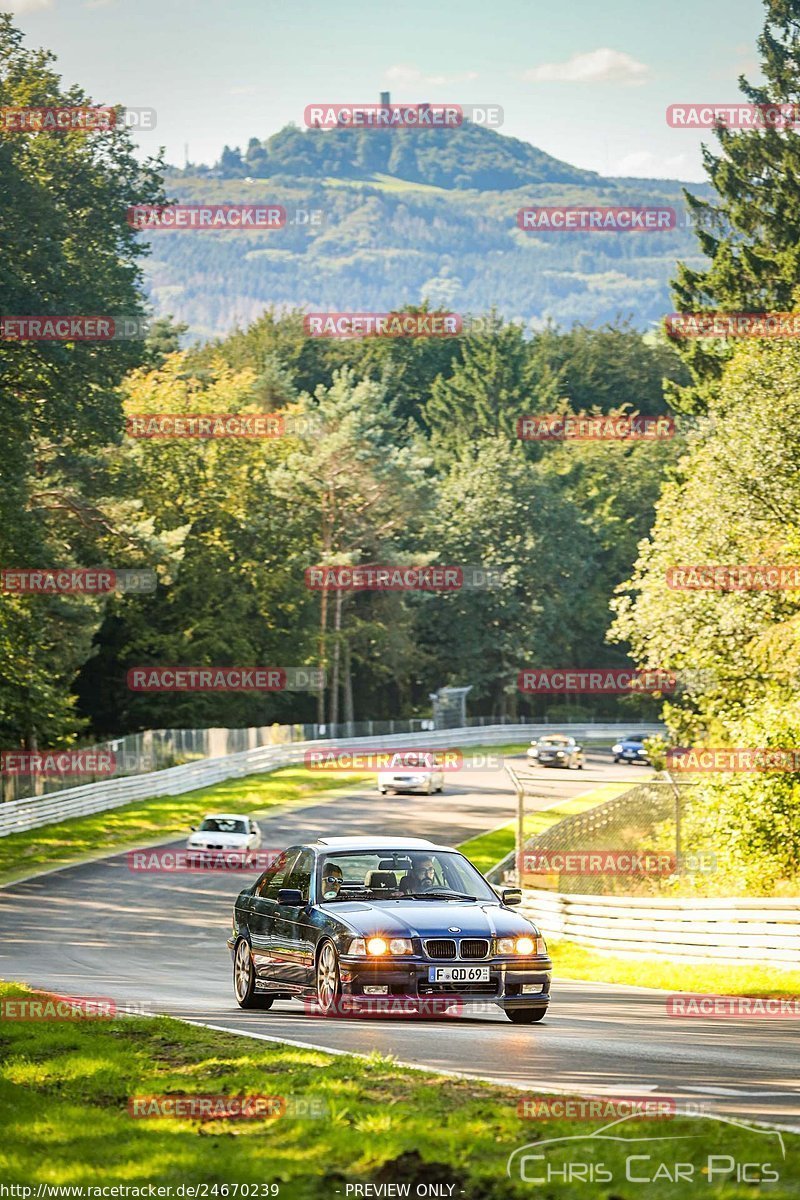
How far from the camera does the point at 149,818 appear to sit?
1911 inches

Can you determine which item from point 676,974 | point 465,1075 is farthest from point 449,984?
point 676,974

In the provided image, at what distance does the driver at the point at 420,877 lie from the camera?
1385cm

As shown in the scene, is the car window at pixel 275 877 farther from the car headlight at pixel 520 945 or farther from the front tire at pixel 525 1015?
the car headlight at pixel 520 945

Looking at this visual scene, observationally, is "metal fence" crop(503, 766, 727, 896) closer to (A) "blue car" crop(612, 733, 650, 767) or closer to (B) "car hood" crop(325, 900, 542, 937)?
(B) "car hood" crop(325, 900, 542, 937)

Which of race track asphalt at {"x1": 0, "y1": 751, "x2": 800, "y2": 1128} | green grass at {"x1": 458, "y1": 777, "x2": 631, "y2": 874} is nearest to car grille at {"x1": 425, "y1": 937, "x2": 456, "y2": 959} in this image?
race track asphalt at {"x1": 0, "y1": 751, "x2": 800, "y2": 1128}

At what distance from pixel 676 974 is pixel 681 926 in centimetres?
168

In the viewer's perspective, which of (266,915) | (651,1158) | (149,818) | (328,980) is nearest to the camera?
(651,1158)

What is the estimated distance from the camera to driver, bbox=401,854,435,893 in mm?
13852

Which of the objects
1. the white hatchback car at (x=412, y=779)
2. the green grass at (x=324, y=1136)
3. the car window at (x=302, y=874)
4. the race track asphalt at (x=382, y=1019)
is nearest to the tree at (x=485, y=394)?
the white hatchback car at (x=412, y=779)

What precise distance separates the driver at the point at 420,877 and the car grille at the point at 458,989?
4.17 ft

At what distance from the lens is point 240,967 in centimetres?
1533

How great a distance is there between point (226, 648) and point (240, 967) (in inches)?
2382

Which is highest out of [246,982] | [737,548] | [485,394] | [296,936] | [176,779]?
[485,394]

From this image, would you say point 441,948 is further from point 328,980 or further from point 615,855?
point 615,855
